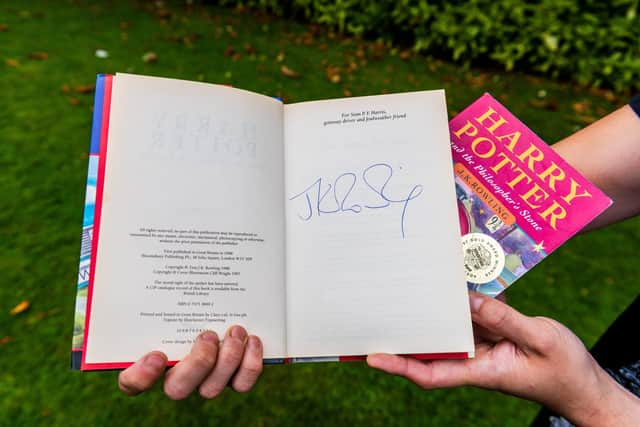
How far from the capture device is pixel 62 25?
11.8 ft

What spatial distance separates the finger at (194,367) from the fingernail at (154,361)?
38 mm

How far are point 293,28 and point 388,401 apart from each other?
12.5 ft

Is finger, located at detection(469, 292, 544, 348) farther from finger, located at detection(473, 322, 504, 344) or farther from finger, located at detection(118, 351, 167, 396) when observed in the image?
finger, located at detection(118, 351, 167, 396)

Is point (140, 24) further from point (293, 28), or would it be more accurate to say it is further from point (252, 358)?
point (252, 358)

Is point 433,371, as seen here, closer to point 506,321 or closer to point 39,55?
point 506,321

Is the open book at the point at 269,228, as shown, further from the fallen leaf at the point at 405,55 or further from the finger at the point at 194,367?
the fallen leaf at the point at 405,55

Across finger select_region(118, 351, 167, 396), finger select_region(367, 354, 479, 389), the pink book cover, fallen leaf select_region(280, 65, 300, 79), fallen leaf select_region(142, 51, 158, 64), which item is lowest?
finger select_region(367, 354, 479, 389)

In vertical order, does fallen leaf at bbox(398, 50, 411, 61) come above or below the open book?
above

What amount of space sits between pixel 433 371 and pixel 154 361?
65 cm

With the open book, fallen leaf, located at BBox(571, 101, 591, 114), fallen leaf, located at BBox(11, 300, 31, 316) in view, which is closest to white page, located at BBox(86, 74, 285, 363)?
the open book

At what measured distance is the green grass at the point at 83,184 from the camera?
1695 millimetres

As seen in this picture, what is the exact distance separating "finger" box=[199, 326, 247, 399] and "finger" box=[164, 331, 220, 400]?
2 cm

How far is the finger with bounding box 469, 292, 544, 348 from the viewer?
35.4 inches

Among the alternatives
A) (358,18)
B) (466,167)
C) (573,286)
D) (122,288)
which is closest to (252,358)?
(122,288)
